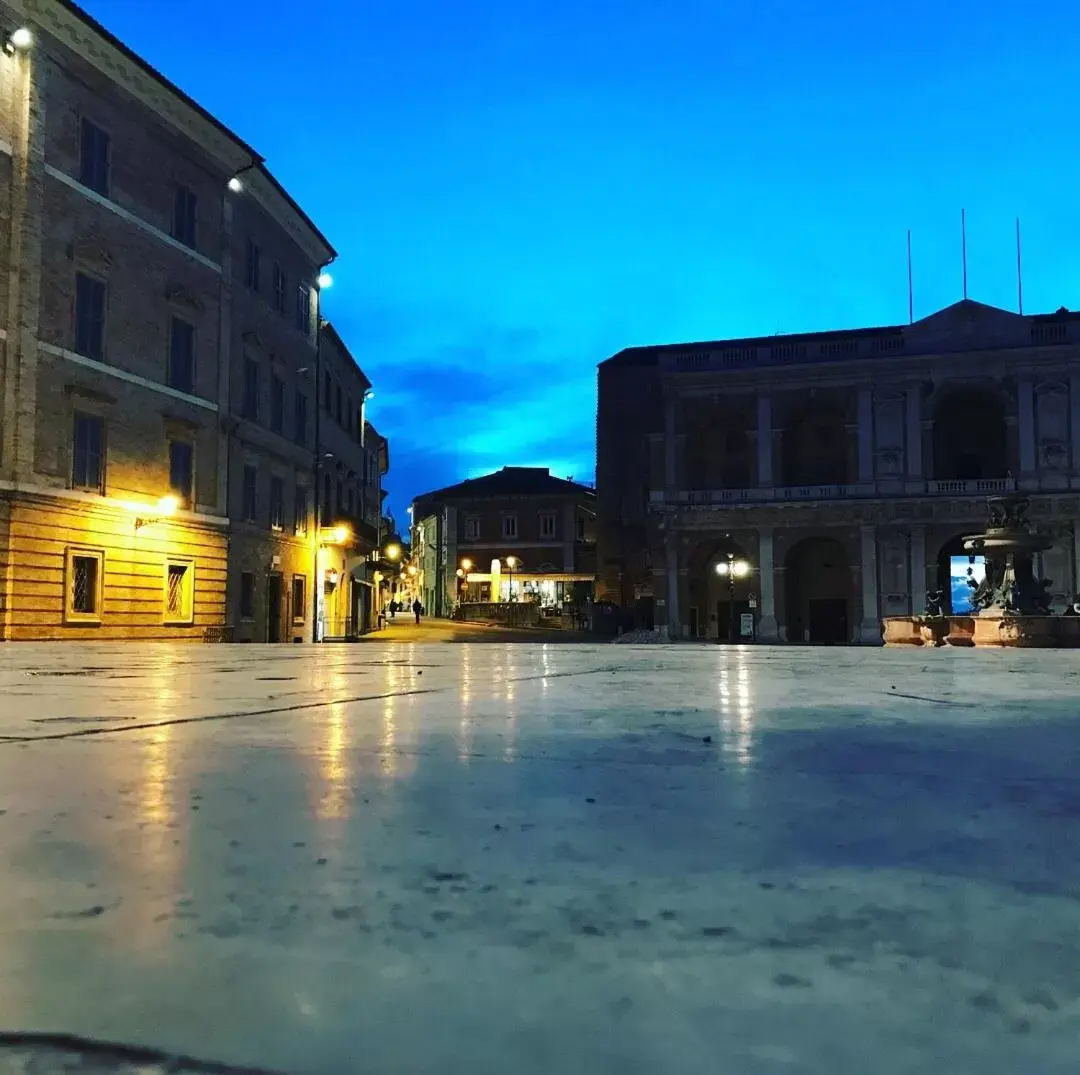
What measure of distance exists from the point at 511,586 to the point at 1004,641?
1853 inches

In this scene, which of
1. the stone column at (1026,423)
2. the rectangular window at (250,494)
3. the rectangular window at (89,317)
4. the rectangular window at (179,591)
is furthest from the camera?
the stone column at (1026,423)

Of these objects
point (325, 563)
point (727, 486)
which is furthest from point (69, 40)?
point (727, 486)

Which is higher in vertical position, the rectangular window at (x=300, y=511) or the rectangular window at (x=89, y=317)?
the rectangular window at (x=89, y=317)

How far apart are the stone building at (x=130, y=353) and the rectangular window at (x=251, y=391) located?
6cm

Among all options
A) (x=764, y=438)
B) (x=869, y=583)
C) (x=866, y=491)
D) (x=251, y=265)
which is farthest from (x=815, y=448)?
(x=251, y=265)

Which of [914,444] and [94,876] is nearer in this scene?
[94,876]

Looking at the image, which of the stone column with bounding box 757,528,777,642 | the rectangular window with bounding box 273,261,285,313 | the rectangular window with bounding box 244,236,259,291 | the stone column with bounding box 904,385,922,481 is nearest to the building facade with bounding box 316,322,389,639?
the rectangular window with bounding box 273,261,285,313

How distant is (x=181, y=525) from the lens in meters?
24.4

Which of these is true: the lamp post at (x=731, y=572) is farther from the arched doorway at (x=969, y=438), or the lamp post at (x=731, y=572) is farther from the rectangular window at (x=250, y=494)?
the rectangular window at (x=250, y=494)

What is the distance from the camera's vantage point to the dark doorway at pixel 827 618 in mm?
43750

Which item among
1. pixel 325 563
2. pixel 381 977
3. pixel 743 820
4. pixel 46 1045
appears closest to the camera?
pixel 46 1045

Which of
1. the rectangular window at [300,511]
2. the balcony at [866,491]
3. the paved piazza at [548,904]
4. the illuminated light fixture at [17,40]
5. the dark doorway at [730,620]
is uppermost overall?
the illuminated light fixture at [17,40]

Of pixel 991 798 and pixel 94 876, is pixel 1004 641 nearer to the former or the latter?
pixel 991 798

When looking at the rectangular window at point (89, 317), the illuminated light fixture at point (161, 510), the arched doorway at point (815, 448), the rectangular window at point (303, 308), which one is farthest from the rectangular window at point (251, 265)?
the arched doorway at point (815, 448)
